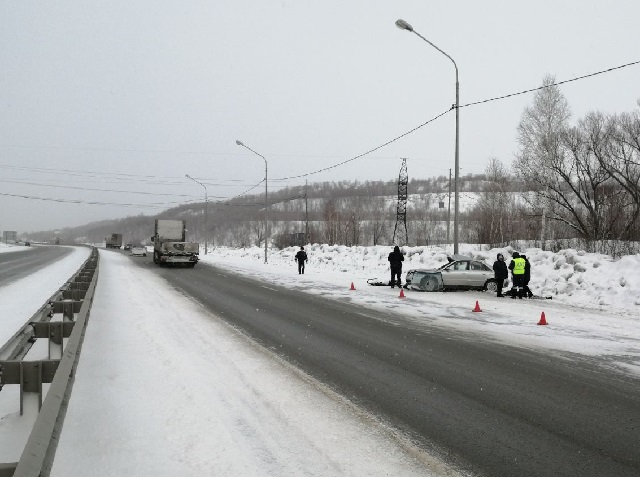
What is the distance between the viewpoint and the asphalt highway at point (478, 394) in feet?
13.2

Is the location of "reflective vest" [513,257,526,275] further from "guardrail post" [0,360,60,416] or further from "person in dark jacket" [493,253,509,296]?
"guardrail post" [0,360,60,416]

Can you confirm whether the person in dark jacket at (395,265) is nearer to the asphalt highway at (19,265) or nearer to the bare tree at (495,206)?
the asphalt highway at (19,265)

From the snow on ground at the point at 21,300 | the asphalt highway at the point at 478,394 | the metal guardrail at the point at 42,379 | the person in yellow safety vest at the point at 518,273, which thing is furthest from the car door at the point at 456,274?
the snow on ground at the point at 21,300

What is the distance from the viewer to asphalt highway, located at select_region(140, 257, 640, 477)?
4035mm

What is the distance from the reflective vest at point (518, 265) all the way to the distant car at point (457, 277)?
1.83 m

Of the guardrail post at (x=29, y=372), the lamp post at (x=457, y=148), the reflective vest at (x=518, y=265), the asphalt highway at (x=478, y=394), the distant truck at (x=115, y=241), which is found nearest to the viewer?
the guardrail post at (x=29, y=372)

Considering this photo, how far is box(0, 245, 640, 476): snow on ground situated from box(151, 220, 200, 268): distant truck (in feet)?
55.7

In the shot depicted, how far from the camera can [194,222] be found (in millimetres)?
164750

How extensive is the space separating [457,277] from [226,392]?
546 inches

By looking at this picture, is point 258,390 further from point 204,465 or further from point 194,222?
point 194,222

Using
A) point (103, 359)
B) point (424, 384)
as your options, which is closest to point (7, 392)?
point (103, 359)

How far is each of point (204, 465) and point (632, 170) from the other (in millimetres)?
34627

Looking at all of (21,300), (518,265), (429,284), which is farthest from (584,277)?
(21,300)

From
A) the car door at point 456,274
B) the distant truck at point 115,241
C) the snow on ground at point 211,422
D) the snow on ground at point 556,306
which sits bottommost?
the snow on ground at point 211,422
